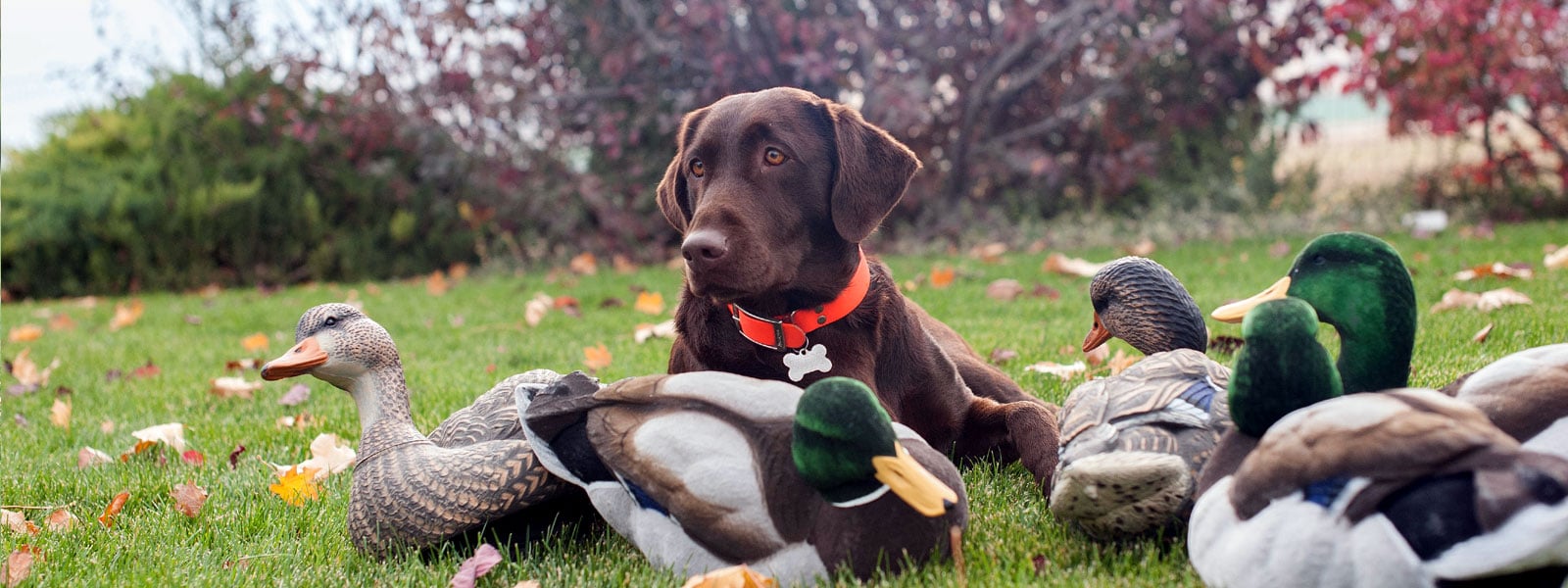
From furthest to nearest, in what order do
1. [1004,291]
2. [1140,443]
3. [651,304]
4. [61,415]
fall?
[651,304]
[1004,291]
[61,415]
[1140,443]

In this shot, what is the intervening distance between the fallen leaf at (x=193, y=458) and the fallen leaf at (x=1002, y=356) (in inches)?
110

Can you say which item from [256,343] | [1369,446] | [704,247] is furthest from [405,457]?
[256,343]

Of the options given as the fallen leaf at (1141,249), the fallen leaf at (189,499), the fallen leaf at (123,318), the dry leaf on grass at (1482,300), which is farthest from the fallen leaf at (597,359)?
the fallen leaf at (1141,249)

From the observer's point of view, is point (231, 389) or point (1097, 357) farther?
point (231, 389)

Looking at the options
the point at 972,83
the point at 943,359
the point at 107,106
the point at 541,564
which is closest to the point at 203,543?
the point at 541,564

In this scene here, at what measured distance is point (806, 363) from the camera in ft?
8.51

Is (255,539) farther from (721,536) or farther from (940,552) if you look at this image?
(940,552)

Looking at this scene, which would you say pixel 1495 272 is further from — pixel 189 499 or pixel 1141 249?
pixel 189 499

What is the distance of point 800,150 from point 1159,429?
1.14 meters

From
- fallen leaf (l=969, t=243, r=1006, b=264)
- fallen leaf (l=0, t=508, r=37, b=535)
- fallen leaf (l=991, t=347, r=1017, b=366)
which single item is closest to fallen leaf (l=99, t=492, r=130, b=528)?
fallen leaf (l=0, t=508, r=37, b=535)

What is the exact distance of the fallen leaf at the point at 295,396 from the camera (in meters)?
4.24

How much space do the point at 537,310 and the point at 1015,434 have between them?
4256mm

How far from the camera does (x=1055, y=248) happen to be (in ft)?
29.4

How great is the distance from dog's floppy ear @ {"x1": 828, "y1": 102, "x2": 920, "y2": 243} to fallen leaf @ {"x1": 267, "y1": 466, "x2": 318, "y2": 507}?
1505 mm
